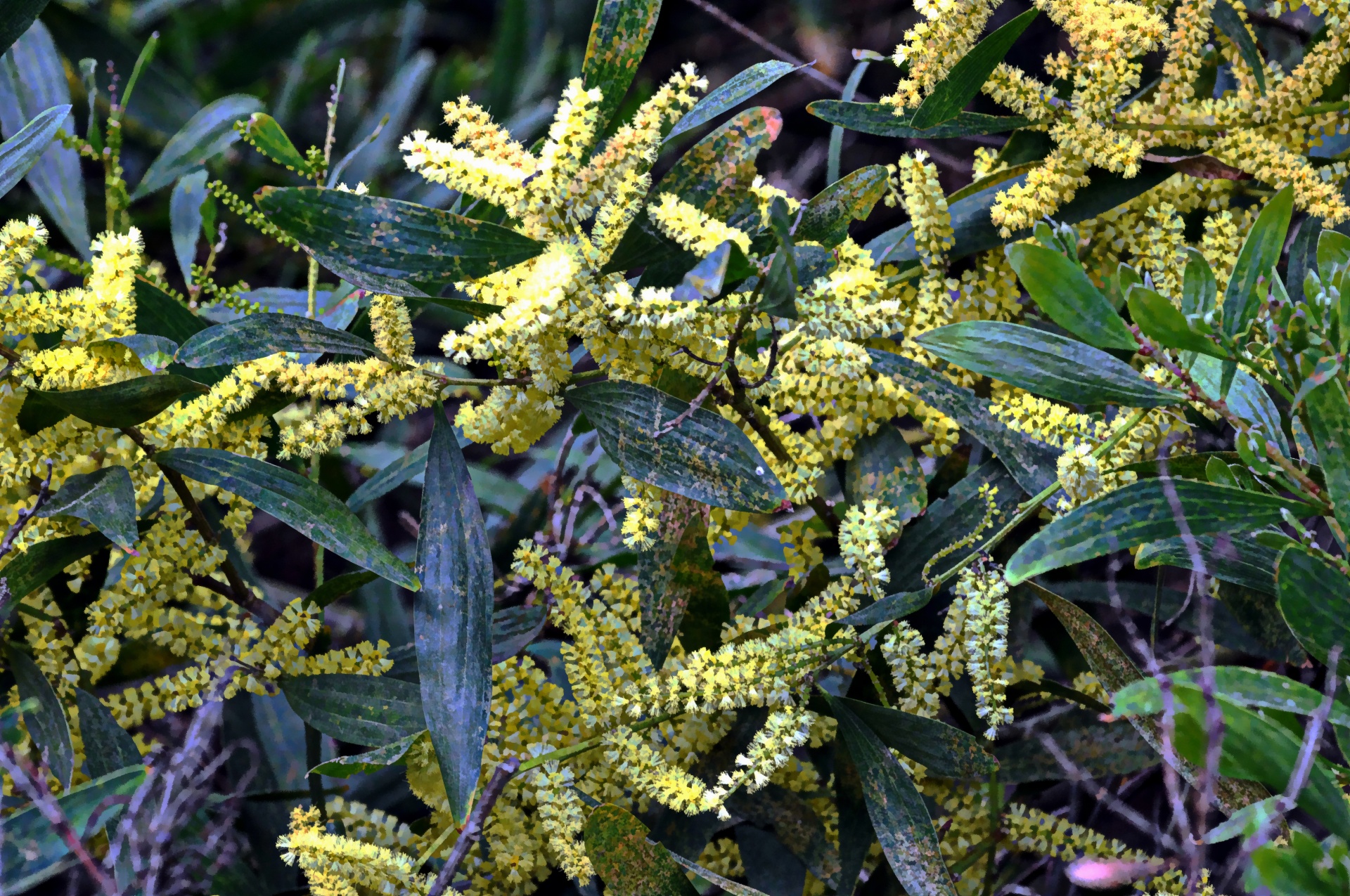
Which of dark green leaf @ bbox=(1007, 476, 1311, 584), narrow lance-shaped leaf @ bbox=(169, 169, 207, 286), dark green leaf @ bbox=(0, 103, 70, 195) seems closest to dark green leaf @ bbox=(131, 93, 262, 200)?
narrow lance-shaped leaf @ bbox=(169, 169, 207, 286)

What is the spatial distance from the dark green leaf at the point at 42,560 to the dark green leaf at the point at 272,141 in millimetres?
258

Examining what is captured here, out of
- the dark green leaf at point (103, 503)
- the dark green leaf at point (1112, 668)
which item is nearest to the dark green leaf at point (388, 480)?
the dark green leaf at point (103, 503)

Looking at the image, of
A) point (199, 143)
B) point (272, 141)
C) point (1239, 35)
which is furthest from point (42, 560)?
point (1239, 35)

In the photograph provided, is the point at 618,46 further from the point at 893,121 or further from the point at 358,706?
the point at 358,706

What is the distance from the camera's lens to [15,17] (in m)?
0.59

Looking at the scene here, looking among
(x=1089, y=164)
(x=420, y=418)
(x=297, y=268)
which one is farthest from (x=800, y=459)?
(x=297, y=268)

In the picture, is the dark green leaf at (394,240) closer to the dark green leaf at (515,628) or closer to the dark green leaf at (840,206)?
the dark green leaf at (840,206)

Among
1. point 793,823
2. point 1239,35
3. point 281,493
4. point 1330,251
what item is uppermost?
point 1239,35

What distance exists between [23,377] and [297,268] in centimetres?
73

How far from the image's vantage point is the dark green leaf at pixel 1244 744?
13.5 inches

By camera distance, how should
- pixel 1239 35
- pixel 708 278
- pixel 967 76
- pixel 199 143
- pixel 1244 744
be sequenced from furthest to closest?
pixel 199 143, pixel 1239 35, pixel 967 76, pixel 708 278, pixel 1244 744

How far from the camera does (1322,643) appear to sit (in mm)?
414

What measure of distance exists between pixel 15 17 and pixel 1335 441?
684 millimetres

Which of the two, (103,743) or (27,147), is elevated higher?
(27,147)
